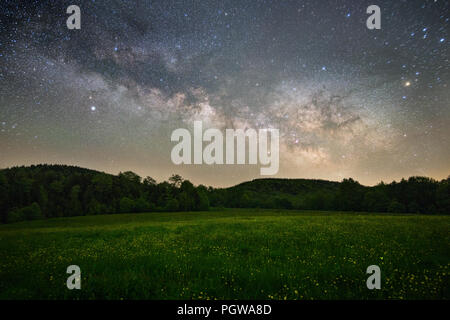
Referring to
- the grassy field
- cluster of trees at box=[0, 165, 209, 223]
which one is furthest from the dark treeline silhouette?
the grassy field

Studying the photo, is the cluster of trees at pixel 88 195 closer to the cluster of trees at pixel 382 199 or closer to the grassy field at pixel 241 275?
the cluster of trees at pixel 382 199

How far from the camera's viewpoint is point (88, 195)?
7550 centimetres

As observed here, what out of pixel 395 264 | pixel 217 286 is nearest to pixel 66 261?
pixel 217 286

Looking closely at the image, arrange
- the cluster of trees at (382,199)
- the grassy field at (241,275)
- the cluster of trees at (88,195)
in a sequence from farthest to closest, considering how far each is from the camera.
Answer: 1. the cluster of trees at (382,199)
2. the cluster of trees at (88,195)
3. the grassy field at (241,275)

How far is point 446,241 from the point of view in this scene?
28.6 feet

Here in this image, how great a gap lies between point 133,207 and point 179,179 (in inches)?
973

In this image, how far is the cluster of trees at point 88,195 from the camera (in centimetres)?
6662

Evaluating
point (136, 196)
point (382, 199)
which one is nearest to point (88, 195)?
point (136, 196)

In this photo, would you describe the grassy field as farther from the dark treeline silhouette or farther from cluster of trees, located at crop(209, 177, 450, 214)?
cluster of trees, located at crop(209, 177, 450, 214)

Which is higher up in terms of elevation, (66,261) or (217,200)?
(66,261)

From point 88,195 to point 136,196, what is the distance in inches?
724

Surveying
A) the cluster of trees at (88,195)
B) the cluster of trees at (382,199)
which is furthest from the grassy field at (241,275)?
the cluster of trees at (382,199)

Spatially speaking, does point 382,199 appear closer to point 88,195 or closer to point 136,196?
point 136,196
